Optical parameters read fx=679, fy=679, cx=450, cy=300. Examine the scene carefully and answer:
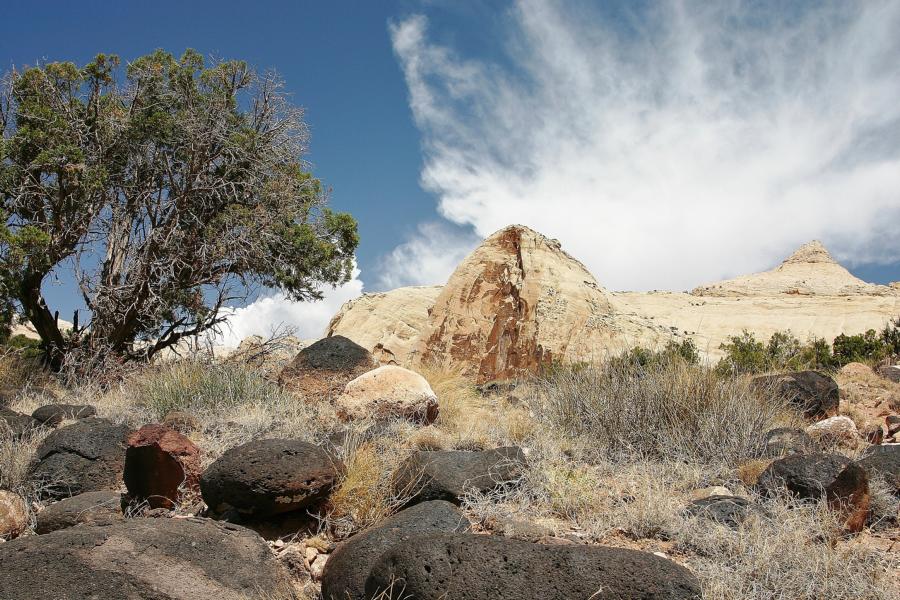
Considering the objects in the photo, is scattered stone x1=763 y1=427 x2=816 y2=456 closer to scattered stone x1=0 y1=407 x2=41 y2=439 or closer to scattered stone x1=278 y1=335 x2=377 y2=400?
scattered stone x1=278 y1=335 x2=377 y2=400

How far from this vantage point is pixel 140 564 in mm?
3494

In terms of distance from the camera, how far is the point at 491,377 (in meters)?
16.8

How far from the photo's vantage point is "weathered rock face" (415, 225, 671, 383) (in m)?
15.0

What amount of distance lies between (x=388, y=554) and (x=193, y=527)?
1.42 m

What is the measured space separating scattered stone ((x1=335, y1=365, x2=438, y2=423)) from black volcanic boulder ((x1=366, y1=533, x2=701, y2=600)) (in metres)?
4.21

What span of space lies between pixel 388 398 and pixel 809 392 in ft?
17.5


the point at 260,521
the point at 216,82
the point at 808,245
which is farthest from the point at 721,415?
the point at 808,245

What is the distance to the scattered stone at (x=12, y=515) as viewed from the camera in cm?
477

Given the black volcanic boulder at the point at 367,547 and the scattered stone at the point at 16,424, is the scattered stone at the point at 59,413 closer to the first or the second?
the scattered stone at the point at 16,424

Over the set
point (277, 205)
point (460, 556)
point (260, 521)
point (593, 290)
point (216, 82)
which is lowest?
point (260, 521)

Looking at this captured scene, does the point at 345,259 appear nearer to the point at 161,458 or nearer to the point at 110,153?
the point at 110,153

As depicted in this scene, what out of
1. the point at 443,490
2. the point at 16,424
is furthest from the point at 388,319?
the point at 443,490

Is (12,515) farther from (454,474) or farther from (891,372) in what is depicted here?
(891,372)

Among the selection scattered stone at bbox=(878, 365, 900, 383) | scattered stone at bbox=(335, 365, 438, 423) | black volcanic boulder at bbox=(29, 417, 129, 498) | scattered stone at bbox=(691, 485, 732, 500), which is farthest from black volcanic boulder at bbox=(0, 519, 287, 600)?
scattered stone at bbox=(878, 365, 900, 383)
